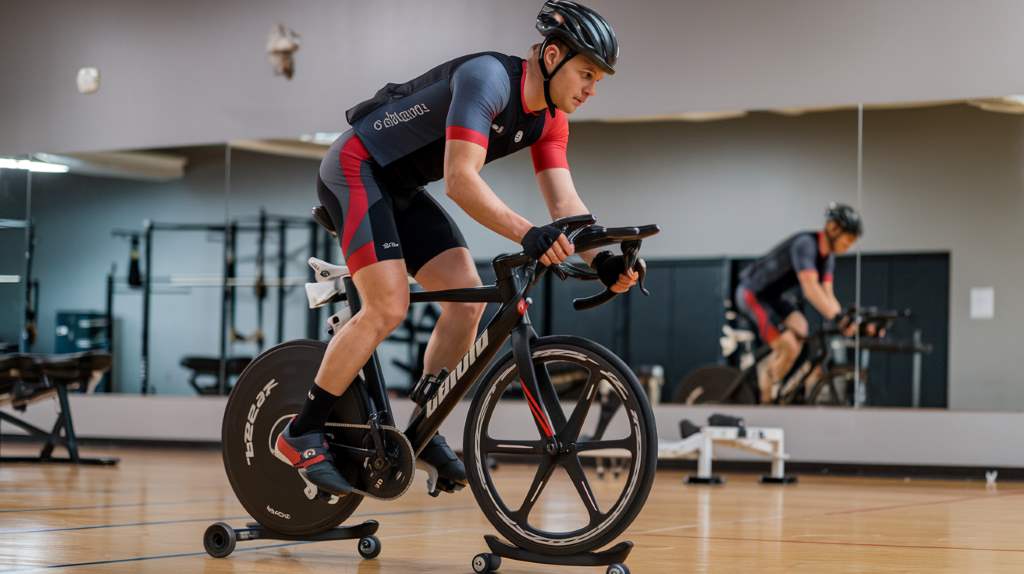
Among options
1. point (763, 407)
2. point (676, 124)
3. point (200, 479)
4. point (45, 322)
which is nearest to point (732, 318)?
point (763, 407)

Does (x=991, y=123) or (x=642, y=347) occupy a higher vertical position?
(x=991, y=123)

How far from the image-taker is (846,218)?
23.1ft

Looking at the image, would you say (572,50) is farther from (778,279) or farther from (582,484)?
(778,279)

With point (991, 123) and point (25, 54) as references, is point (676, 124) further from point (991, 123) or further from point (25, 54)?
point (25, 54)

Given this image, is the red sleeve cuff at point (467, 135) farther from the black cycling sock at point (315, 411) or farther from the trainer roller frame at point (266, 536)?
the trainer roller frame at point (266, 536)

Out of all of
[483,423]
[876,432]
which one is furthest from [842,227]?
[483,423]

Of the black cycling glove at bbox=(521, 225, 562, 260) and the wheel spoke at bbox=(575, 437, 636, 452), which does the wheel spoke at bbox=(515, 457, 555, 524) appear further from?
the black cycling glove at bbox=(521, 225, 562, 260)

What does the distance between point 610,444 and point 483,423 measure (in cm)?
31

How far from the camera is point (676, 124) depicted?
739 centimetres

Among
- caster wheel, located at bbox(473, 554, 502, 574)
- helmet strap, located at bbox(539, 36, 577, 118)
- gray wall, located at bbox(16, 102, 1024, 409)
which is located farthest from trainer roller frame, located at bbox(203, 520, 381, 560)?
gray wall, located at bbox(16, 102, 1024, 409)

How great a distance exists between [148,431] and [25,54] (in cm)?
287

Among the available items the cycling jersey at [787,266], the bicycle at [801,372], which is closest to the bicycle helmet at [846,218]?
the cycling jersey at [787,266]

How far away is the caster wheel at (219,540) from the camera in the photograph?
2850 millimetres

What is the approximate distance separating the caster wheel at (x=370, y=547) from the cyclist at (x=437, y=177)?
217 millimetres
